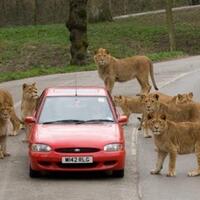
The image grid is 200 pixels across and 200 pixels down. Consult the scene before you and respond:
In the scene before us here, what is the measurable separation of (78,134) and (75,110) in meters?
0.95

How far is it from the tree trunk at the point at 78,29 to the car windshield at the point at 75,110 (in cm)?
2139

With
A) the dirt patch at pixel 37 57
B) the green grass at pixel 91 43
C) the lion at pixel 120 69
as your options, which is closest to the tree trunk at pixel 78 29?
the green grass at pixel 91 43

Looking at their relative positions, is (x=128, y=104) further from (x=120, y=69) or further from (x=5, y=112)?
(x=120, y=69)

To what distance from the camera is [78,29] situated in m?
36.2

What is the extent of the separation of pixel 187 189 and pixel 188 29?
1440 inches

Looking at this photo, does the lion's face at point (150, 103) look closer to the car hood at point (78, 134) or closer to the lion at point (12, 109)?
the lion at point (12, 109)

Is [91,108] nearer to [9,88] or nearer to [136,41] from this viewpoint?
[9,88]

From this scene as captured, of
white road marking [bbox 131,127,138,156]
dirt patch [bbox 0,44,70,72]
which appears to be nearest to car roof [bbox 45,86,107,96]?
white road marking [bbox 131,127,138,156]

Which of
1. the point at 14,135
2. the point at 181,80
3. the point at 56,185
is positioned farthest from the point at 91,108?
the point at 181,80

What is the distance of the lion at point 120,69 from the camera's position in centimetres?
2367

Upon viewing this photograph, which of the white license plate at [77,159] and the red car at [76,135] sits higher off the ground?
the red car at [76,135]

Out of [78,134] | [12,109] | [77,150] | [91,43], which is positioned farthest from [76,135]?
[91,43]

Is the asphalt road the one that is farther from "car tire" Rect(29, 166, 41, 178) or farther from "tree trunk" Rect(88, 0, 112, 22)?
"tree trunk" Rect(88, 0, 112, 22)

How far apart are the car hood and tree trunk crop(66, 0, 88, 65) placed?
2230cm
